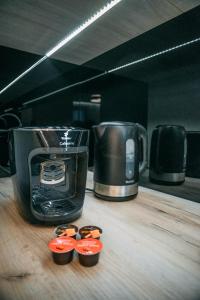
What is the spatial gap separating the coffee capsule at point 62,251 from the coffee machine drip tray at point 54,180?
0.19 metres

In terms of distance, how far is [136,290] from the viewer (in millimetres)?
325

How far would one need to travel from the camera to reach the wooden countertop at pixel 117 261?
322 millimetres

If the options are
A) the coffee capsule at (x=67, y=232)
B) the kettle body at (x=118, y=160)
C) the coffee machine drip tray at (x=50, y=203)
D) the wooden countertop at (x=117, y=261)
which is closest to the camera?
the wooden countertop at (x=117, y=261)

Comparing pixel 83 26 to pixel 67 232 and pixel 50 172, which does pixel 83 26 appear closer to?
pixel 50 172

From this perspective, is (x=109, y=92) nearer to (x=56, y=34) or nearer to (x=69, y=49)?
(x=69, y=49)

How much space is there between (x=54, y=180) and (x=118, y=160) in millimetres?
213

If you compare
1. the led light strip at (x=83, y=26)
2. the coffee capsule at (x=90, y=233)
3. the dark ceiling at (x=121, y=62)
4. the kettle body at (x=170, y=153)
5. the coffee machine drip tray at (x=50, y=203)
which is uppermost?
the led light strip at (x=83, y=26)

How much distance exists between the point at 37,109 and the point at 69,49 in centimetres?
37

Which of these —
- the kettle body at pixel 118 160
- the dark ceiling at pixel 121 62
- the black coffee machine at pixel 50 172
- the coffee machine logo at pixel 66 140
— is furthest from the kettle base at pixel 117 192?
the dark ceiling at pixel 121 62

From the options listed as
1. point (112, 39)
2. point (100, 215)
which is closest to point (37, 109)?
point (112, 39)

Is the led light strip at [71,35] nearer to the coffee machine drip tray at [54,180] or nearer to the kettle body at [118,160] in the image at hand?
the kettle body at [118,160]

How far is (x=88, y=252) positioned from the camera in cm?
38

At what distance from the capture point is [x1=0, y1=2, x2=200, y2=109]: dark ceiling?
738 millimetres

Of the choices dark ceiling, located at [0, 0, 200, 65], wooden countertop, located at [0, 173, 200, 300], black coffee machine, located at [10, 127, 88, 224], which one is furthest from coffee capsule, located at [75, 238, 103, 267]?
dark ceiling, located at [0, 0, 200, 65]
